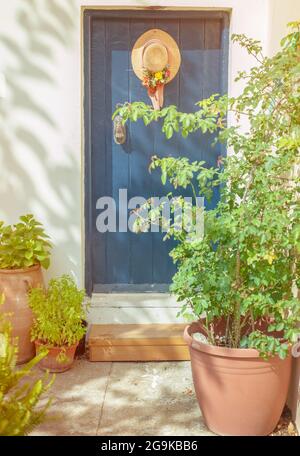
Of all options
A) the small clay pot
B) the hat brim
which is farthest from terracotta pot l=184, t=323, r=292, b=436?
the hat brim

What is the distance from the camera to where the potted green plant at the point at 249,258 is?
2.83 m

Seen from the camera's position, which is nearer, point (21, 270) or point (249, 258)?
point (249, 258)

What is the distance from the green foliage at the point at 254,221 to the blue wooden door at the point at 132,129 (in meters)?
1.06

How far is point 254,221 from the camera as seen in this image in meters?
2.71

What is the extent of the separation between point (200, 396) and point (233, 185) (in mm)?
1123

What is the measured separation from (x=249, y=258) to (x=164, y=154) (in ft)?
5.46

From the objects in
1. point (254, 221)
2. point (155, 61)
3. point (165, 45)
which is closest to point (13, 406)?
point (254, 221)

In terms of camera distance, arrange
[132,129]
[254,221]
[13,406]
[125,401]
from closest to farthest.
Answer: [13,406] → [254,221] → [125,401] → [132,129]

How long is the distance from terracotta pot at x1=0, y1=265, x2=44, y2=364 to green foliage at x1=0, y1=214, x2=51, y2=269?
0.19 ft

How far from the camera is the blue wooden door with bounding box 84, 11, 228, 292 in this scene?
414cm

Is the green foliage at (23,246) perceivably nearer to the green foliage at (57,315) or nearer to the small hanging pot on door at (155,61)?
the green foliage at (57,315)

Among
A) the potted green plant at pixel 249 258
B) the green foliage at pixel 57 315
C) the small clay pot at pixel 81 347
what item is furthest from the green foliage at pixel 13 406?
the small clay pot at pixel 81 347

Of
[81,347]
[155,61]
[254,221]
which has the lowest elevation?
[81,347]

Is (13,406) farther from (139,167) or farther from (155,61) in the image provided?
(155,61)
